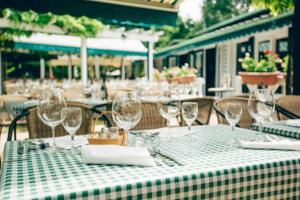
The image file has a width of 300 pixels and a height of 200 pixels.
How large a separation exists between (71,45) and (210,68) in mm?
6405

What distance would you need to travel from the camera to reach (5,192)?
0.80 m

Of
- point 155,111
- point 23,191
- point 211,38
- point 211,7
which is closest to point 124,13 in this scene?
point 155,111

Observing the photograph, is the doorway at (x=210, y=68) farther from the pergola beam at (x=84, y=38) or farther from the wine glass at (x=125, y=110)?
the wine glass at (x=125, y=110)

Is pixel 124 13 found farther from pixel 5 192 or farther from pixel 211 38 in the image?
pixel 211 38

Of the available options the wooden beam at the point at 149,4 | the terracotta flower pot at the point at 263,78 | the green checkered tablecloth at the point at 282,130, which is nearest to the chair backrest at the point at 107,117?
the green checkered tablecloth at the point at 282,130

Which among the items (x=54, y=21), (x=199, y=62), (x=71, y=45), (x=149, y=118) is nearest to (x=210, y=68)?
(x=199, y=62)

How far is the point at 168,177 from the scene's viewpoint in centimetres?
91

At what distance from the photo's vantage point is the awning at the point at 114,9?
10.8 ft

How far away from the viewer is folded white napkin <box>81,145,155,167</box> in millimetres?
1021

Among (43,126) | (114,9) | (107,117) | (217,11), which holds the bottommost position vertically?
(43,126)

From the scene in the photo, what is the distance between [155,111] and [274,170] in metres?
1.71

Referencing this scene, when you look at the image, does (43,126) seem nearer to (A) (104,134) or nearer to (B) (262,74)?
(A) (104,134)

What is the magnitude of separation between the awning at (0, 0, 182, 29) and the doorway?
933cm

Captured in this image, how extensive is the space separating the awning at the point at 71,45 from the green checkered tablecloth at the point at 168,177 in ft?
30.6
